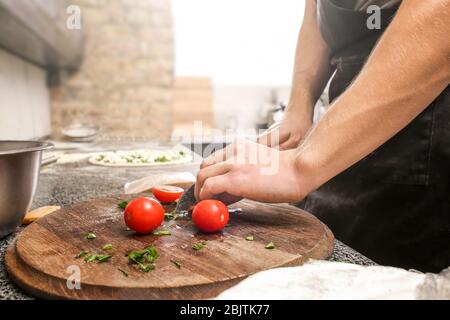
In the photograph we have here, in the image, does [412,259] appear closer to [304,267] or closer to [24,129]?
[304,267]

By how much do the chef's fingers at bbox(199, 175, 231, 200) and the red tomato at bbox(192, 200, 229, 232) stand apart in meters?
0.05

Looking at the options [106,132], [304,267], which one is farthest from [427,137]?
[106,132]

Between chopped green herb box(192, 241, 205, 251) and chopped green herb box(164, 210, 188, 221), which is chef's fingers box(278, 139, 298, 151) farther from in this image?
chopped green herb box(192, 241, 205, 251)

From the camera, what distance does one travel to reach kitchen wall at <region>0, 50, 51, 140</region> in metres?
2.65

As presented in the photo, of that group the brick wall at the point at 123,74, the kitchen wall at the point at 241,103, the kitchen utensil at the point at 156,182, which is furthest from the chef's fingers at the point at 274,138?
the brick wall at the point at 123,74

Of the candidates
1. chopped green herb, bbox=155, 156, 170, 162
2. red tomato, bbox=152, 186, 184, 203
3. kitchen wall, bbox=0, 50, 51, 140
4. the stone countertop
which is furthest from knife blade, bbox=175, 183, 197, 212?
kitchen wall, bbox=0, 50, 51, 140

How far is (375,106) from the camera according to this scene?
2.80ft

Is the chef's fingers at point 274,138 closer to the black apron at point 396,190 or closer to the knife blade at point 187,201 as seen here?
the black apron at point 396,190

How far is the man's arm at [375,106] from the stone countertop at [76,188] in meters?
0.20

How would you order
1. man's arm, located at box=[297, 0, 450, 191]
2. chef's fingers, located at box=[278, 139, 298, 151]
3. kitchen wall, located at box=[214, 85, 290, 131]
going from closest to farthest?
man's arm, located at box=[297, 0, 450, 191]
chef's fingers, located at box=[278, 139, 298, 151]
kitchen wall, located at box=[214, 85, 290, 131]

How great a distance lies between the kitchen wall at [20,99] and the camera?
2.65m

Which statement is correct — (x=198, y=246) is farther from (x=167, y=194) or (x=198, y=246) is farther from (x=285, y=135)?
(x=285, y=135)

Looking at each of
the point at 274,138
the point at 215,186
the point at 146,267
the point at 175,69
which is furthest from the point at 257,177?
the point at 175,69
